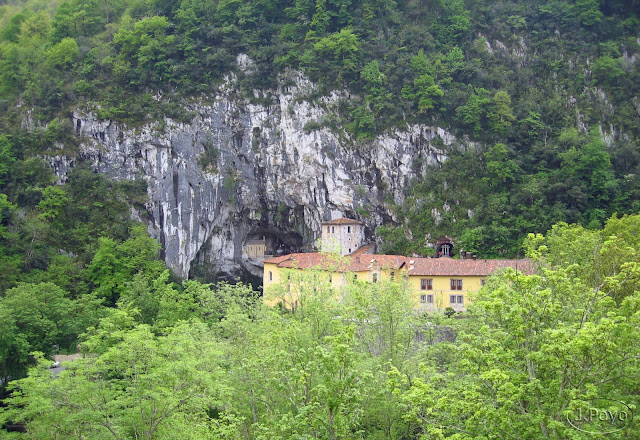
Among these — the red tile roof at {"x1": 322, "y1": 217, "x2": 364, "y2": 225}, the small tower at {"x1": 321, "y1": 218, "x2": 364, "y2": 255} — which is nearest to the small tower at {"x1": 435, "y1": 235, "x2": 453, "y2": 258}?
the small tower at {"x1": 321, "y1": 218, "x2": 364, "y2": 255}

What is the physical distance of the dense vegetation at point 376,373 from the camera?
1471 cm

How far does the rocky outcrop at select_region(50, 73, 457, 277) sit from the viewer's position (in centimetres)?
5925

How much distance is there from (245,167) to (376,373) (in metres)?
42.6

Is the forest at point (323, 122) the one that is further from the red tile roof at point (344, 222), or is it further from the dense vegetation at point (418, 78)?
the red tile roof at point (344, 222)

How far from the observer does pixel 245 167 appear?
62062 mm

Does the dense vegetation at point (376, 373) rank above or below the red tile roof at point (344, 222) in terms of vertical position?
below

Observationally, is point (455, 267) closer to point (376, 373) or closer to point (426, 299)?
point (426, 299)

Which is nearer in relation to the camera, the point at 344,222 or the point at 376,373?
the point at 376,373

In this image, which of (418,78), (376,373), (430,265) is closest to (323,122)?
(418,78)

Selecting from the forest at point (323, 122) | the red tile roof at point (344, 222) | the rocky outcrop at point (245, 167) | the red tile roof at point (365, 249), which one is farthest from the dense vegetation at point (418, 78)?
the red tile roof at point (344, 222)

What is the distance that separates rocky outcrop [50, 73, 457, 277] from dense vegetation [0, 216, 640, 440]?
2495 centimetres

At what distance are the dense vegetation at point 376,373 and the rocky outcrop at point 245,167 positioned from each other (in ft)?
81.8

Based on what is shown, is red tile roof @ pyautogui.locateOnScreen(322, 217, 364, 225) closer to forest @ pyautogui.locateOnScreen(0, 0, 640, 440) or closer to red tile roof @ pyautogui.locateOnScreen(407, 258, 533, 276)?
forest @ pyautogui.locateOnScreen(0, 0, 640, 440)

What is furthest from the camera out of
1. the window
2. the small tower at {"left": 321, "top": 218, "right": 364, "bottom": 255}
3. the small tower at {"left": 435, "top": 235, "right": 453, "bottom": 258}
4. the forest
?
the small tower at {"left": 321, "top": 218, "right": 364, "bottom": 255}
